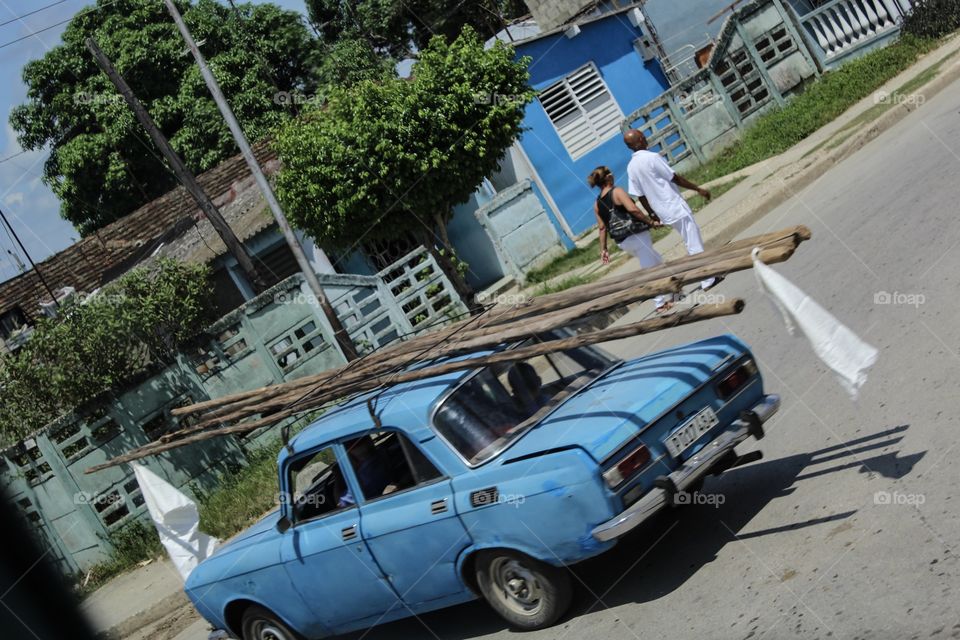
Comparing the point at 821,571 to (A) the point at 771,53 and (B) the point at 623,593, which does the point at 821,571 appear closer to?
(B) the point at 623,593

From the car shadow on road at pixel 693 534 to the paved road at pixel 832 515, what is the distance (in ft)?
0.04

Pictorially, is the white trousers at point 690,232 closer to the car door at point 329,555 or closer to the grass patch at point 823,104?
the car door at point 329,555

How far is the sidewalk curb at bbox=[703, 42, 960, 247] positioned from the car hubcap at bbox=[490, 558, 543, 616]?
9.14 m

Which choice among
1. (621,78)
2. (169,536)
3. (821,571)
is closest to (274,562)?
(169,536)

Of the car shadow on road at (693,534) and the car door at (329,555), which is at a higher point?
the car door at (329,555)

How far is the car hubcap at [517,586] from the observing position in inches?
230

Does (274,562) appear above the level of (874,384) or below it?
above

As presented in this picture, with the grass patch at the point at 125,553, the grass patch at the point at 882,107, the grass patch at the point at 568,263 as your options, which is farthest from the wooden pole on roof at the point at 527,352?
the grass patch at the point at 568,263

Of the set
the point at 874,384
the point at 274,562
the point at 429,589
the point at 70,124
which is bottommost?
the point at 874,384

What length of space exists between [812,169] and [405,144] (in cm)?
681

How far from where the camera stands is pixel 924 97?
52.1 feet

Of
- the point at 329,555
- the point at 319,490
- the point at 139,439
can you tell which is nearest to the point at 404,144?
the point at 139,439

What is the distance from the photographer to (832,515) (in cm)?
552

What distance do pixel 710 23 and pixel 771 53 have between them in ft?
23.7
